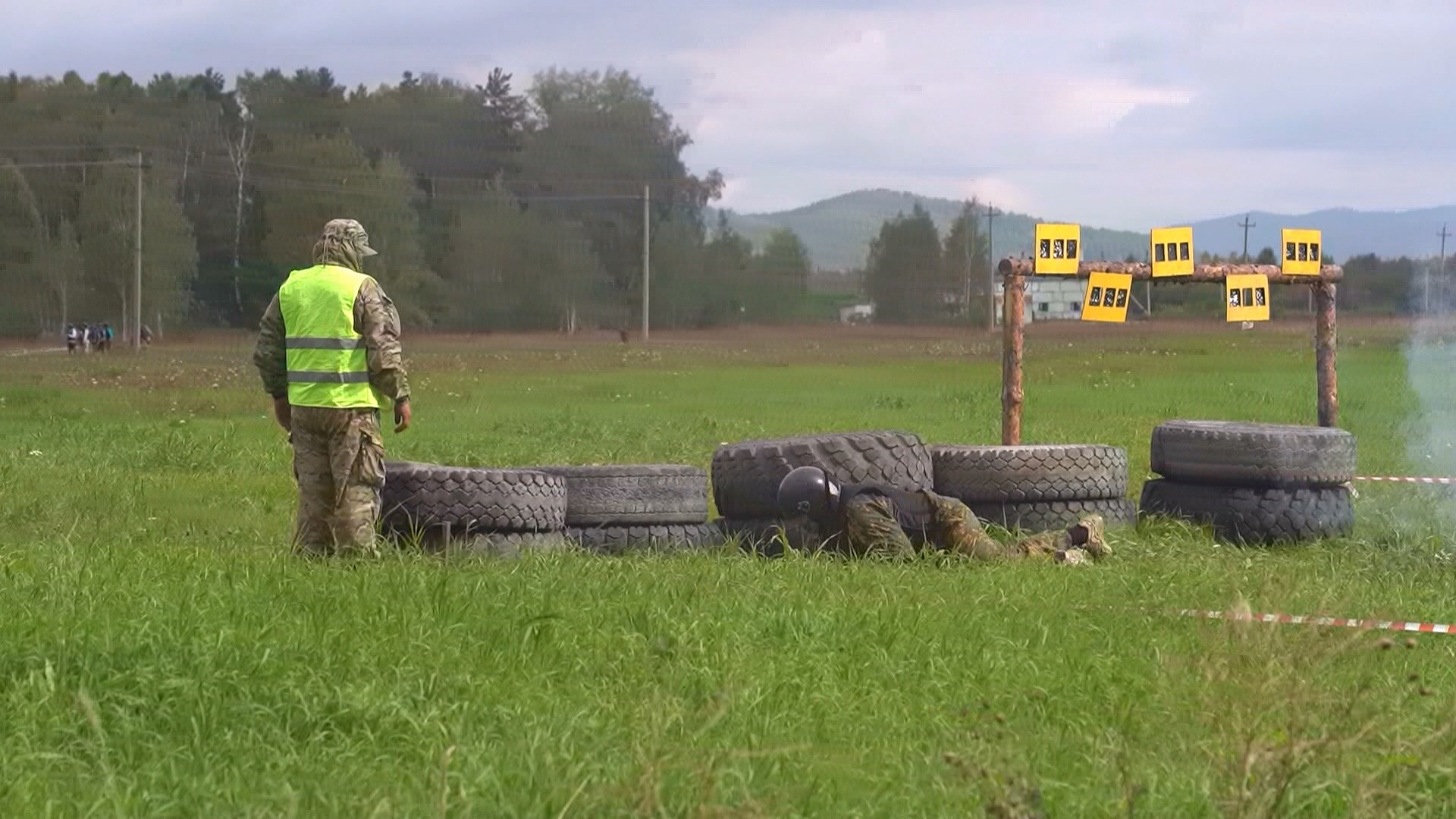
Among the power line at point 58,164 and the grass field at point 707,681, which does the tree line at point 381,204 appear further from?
the grass field at point 707,681

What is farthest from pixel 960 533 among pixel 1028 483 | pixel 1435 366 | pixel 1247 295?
pixel 1435 366

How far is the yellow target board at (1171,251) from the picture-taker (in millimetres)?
14078

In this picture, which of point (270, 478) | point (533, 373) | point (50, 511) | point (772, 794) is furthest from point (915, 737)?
point (533, 373)

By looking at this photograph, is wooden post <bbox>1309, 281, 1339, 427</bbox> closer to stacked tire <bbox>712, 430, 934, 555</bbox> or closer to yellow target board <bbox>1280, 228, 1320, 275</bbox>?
yellow target board <bbox>1280, 228, 1320, 275</bbox>

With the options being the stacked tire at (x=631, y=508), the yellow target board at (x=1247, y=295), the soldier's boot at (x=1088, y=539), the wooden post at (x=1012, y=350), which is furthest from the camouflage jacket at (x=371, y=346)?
the yellow target board at (x=1247, y=295)

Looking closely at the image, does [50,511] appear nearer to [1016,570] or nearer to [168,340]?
[1016,570]

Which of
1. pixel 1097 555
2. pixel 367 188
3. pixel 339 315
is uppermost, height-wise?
pixel 367 188

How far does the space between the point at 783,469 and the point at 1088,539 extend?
1852mm

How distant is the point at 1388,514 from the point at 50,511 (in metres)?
9.20

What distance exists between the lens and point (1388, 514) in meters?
12.7

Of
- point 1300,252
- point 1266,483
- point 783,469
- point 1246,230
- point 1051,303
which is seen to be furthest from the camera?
point 1051,303

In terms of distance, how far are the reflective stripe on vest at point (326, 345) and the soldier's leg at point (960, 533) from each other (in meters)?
3.24

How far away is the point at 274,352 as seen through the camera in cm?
1009

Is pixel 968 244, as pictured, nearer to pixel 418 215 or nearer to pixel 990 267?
pixel 990 267
